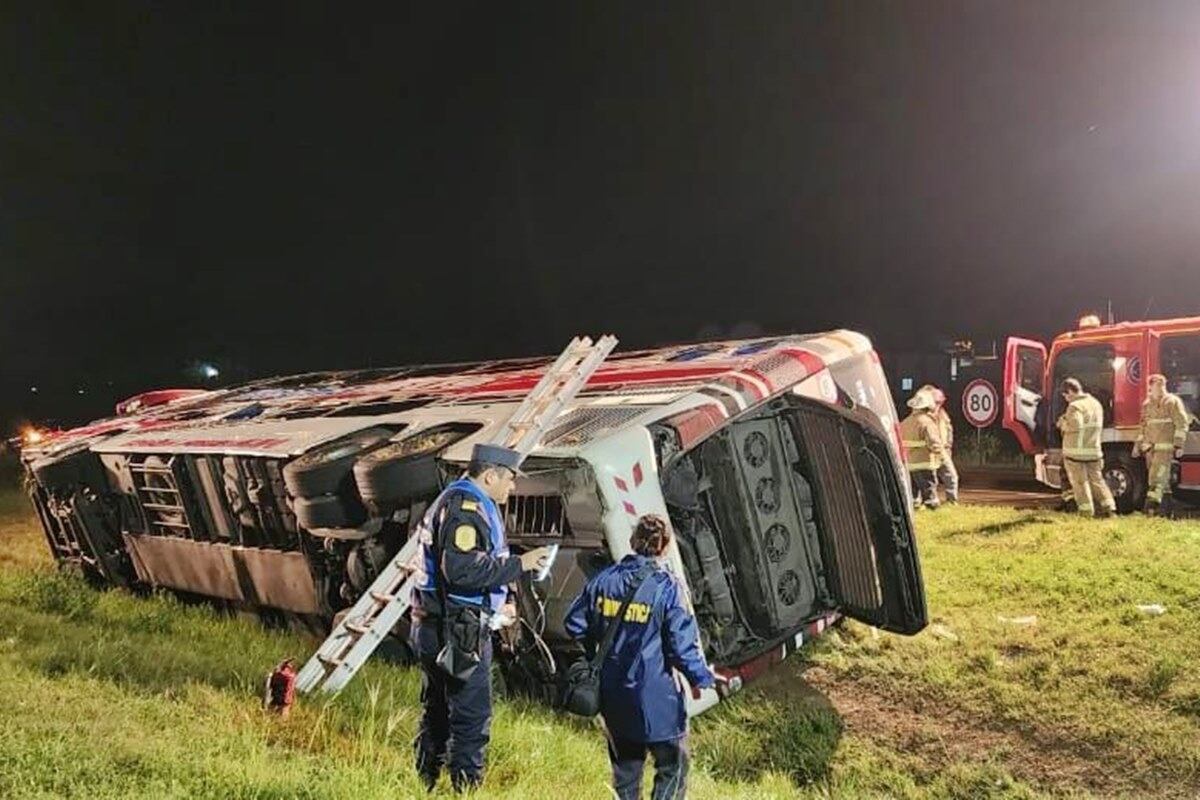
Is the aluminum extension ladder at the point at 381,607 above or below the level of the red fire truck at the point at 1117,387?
above

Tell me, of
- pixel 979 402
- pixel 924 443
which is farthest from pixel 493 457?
pixel 979 402

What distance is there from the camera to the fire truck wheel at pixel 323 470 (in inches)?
196

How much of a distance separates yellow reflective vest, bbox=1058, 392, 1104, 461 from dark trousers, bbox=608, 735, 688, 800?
698 cm

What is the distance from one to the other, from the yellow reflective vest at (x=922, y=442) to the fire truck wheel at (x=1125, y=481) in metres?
1.71

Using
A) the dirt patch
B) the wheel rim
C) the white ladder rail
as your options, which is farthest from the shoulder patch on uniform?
the wheel rim

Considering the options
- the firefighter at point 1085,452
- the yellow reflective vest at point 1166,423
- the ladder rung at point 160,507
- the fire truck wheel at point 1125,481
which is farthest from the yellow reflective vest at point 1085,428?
the ladder rung at point 160,507

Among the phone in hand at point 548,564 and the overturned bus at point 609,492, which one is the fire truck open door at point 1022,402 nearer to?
the overturned bus at point 609,492

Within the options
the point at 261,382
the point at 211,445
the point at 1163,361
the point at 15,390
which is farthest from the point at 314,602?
the point at 15,390

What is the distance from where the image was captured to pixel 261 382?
34.8ft

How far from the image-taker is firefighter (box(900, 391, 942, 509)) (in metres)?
10.1

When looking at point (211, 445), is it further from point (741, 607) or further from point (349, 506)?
point (741, 607)

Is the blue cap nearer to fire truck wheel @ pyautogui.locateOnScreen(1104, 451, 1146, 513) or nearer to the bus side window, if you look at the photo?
fire truck wheel @ pyautogui.locateOnScreen(1104, 451, 1146, 513)

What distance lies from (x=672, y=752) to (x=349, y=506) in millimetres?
2421

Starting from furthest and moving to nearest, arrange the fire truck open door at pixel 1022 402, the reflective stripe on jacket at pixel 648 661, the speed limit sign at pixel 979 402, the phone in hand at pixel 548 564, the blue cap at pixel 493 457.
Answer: the speed limit sign at pixel 979 402, the fire truck open door at pixel 1022 402, the phone in hand at pixel 548 564, the blue cap at pixel 493 457, the reflective stripe on jacket at pixel 648 661
